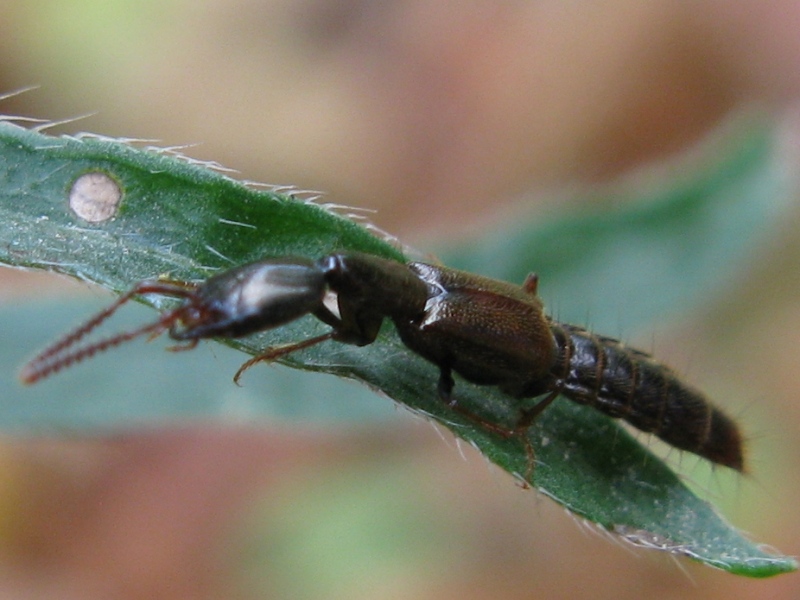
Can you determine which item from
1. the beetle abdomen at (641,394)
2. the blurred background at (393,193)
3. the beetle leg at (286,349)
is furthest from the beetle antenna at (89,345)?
the beetle abdomen at (641,394)

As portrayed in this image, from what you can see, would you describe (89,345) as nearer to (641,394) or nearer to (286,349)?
(286,349)

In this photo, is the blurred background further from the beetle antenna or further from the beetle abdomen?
the beetle antenna

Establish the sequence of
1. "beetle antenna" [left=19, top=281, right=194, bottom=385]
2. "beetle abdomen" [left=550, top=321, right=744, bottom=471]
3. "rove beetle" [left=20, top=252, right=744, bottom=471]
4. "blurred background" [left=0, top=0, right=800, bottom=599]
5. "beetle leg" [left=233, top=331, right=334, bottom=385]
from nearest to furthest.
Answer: "beetle antenna" [left=19, top=281, right=194, bottom=385]
"beetle leg" [left=233, top=331, right=334, bottom=385]
"rove beetle" [left=20, top=252, right=744, bottom=471]
"beetle abdomen" [left=550, top=321, right=744, bottom=471]
"blurred background" [left=0, top=0, right=800, bottom=599]

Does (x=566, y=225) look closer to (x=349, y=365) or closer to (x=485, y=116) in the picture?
(x=349, y=365)

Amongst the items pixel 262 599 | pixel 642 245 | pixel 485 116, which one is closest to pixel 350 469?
pixel 262 599

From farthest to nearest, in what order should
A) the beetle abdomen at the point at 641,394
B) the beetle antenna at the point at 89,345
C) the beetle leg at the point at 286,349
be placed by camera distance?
the beetle abdomen at the point at 641,394 → the beetle leg at the point at 286,349 → the beetle antenna at the point at 89,345

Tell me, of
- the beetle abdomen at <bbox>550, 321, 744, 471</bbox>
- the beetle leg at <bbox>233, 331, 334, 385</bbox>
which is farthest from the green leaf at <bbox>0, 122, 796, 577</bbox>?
the beetle abdomen at <bbox>550, 321, 744, 471</bbox>

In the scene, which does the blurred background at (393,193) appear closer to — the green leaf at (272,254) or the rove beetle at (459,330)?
the rove beetle at (459,330)

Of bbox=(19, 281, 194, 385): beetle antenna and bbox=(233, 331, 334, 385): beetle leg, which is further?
bbox=(233, 331, 334, 385): beetle leg
